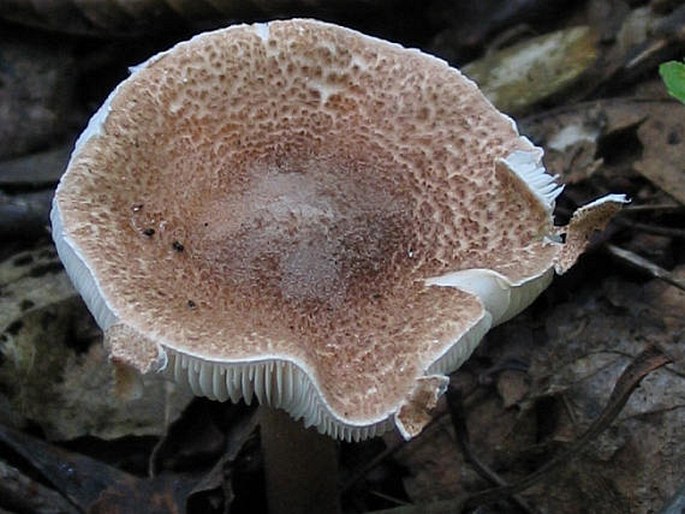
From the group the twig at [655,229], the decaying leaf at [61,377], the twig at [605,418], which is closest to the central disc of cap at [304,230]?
the twig at [605,418]

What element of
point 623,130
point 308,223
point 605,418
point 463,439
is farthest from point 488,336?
point 308,223

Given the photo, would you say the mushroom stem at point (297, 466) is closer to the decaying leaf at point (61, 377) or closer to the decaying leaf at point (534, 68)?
the decaying leaf at point (61, 377)

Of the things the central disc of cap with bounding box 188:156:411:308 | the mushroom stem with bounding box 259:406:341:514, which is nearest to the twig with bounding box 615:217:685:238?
the central disc of cap with bounding box 188:156:411:308

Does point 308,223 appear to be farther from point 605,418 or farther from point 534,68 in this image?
Answer: point 534,68

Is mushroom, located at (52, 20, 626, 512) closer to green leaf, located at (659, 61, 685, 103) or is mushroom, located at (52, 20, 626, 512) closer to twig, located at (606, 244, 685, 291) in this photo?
green leaf, located at (659, 61, 685, 103)

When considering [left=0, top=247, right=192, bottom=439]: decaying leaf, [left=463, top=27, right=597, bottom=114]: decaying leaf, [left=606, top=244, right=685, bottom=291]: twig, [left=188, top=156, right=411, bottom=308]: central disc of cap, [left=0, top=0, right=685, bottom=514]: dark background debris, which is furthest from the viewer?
[left=463, top=27, right=597, bottom=114]: decaying leaf

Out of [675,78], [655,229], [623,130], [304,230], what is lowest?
[655,229]

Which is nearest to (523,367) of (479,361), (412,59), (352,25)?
(479,361)

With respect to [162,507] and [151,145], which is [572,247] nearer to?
[151,145]
